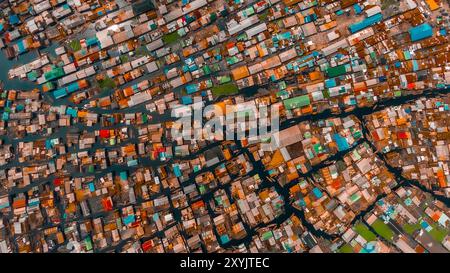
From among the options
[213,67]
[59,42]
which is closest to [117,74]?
→ [59,42]

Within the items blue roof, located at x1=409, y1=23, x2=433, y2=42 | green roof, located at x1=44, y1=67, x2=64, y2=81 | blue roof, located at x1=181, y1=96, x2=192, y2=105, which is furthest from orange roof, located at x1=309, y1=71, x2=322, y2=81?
green roof, located at x1=44, y1=67, x2=64, y2=81

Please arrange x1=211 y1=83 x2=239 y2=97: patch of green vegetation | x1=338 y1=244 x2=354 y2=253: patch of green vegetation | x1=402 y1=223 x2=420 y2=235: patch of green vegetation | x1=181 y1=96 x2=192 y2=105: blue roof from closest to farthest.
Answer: x1=338 y1=244 x2=354 y2=253: patch of green vegetation, x1=402 y1=223 x2=420 y2=235: patch of green vegetation, x1=181 y1=96 x2=192 y2=105: blue roof, x1=211 y1=83 x2=239 y2=97: patch of green vegetation

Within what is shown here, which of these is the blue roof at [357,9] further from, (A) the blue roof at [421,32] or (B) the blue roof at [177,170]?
(B) the blue roof at [177,170]

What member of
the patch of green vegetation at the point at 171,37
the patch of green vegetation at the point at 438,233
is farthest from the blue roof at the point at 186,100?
the patch of green vegetation at the point at 438,233

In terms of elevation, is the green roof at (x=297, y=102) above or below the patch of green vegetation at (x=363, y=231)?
above

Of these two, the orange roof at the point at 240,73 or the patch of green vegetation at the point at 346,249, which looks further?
the orange roof at the point at 240,73

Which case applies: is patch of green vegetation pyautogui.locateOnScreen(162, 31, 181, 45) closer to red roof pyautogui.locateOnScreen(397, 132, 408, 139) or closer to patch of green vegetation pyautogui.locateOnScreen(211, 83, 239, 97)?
patch of green vegetation pyautogui.locateOnScreen(211, 83, 239, 97)

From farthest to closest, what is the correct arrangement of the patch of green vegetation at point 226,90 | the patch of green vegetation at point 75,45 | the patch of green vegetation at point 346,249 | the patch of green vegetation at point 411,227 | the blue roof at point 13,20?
1. the blue roof at point 13,20
2. the patch of green vegetation at point 75,45
3. the patch of green vegetation at point 226,90
4. the patch of green vegetation at point 411,227
5. the patch of green vegetation at point 346,249
